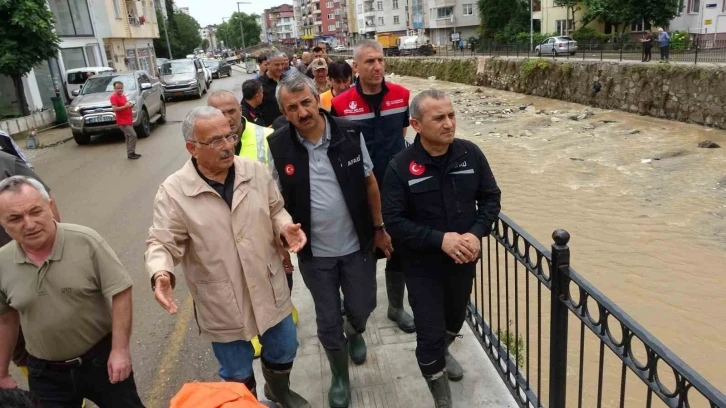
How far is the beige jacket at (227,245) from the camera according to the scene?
247 cm

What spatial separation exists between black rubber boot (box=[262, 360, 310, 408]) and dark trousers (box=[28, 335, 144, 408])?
0.74 meters

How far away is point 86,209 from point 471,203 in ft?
24.5

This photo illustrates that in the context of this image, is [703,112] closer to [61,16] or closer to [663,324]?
[663,324]

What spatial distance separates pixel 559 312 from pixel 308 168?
141cm

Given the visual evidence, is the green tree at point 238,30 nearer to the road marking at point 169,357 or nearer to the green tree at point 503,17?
the green tree at point 503,17

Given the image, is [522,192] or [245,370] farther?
[522,192]

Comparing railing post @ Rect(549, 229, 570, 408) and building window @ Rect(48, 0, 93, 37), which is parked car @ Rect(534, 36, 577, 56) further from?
railing post @ Rect(549, 229, 570, 408)

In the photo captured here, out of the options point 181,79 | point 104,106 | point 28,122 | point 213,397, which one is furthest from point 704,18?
point 213,397

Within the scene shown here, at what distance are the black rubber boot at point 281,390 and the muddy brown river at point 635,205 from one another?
114 inches

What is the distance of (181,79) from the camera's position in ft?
76.0

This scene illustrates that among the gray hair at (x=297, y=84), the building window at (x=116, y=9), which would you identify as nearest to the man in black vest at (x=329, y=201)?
the gray hair at (x=297, y=84)

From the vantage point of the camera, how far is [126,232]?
7215 mm

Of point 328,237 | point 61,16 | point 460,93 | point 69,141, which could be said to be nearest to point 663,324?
point 328,237

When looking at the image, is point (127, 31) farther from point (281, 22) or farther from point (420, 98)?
point (281, 22)
